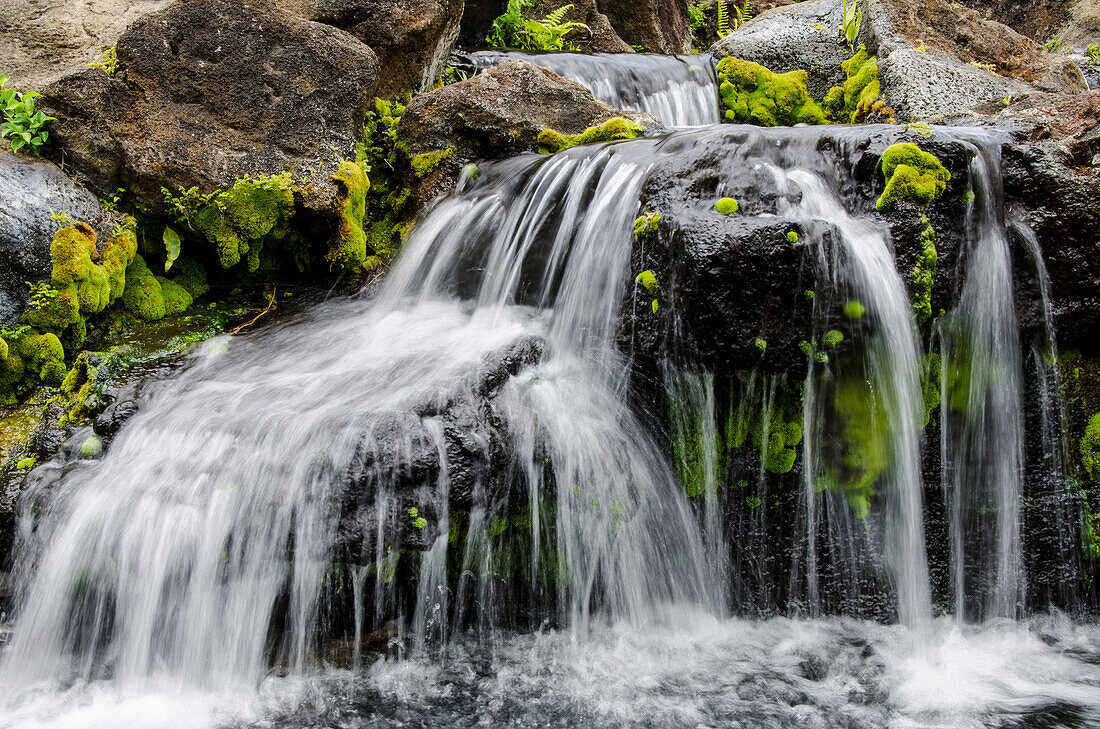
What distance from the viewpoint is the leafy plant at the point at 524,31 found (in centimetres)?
1033

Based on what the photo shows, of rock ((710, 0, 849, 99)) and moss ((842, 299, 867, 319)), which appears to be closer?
moss ((842, 299, 867, 319))

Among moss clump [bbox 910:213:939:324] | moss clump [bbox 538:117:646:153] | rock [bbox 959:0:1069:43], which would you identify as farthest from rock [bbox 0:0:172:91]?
rock [bbox 959:0:1069:43]

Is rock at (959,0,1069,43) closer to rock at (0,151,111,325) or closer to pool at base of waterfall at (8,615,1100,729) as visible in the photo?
pool at base of waterfall at (8,615,1100,729)

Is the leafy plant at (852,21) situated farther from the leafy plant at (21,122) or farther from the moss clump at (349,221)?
the leafy plant at (21,122)

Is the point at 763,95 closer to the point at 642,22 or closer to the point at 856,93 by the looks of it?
the point at 856,93

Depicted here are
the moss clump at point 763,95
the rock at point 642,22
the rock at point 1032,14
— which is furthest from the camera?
the rock at point 1032,14

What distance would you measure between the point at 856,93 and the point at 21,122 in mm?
8177

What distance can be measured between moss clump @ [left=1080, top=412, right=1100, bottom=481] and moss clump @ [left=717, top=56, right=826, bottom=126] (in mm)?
5652

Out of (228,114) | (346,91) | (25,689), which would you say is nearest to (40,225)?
(228,114)

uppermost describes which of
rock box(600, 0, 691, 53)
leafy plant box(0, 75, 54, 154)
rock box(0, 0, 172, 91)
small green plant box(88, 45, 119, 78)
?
rock box(600, 0, 691, 53)

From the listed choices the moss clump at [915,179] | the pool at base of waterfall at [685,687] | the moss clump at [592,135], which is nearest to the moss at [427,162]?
the moss clump at [592,135]

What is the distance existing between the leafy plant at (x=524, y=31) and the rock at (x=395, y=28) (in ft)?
11.3

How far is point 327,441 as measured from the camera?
132 inches

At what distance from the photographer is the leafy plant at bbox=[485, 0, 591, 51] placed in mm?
10328
